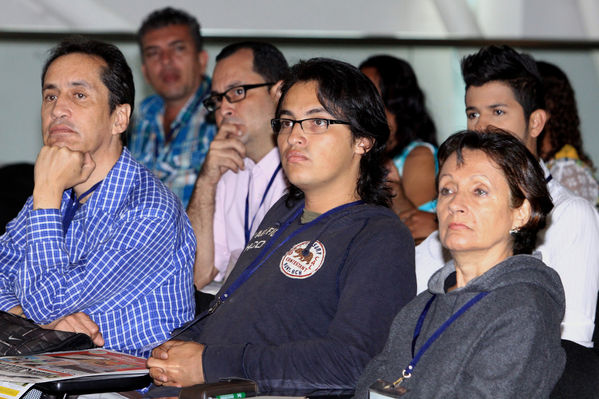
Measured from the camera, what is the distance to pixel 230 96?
3328 millimetres

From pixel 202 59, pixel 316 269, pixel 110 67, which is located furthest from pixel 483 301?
pixel 202 59

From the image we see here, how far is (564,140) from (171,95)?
78.2 inches

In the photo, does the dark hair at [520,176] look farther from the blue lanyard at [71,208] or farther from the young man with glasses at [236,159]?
the young man with glasses at [236,159]

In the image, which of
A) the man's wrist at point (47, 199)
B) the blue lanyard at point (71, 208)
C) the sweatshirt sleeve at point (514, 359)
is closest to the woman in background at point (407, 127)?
the blue lanyard at point (71, 208)

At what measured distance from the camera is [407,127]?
3686 millimetres

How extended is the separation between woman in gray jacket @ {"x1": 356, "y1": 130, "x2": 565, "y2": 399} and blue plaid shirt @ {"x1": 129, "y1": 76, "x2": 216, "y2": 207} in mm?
2085

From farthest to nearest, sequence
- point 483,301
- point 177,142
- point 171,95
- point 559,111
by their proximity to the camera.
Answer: point 171,95
point 177,142
point 559,111
point 483,301

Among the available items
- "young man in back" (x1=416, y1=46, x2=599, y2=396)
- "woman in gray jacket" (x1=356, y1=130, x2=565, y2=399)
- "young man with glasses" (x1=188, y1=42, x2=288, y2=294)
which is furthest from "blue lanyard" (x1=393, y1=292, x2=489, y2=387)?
"young man with glasses" (x1=188, y1=42, x2=288, y2=294)

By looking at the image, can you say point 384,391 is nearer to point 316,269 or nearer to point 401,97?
point 316,269

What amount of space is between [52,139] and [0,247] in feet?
1.26

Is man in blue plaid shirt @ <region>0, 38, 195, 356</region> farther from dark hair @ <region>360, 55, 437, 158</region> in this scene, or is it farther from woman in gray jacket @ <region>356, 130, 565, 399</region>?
dark hair @ <region>360, 55, 437, 158</region>

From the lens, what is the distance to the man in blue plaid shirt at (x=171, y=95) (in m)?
4.11

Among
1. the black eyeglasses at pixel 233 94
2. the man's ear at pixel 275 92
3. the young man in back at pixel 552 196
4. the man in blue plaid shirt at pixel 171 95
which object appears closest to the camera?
the young man in back at pixel 552 196

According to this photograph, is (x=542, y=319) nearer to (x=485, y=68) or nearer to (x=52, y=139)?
(x=485, y=68)
